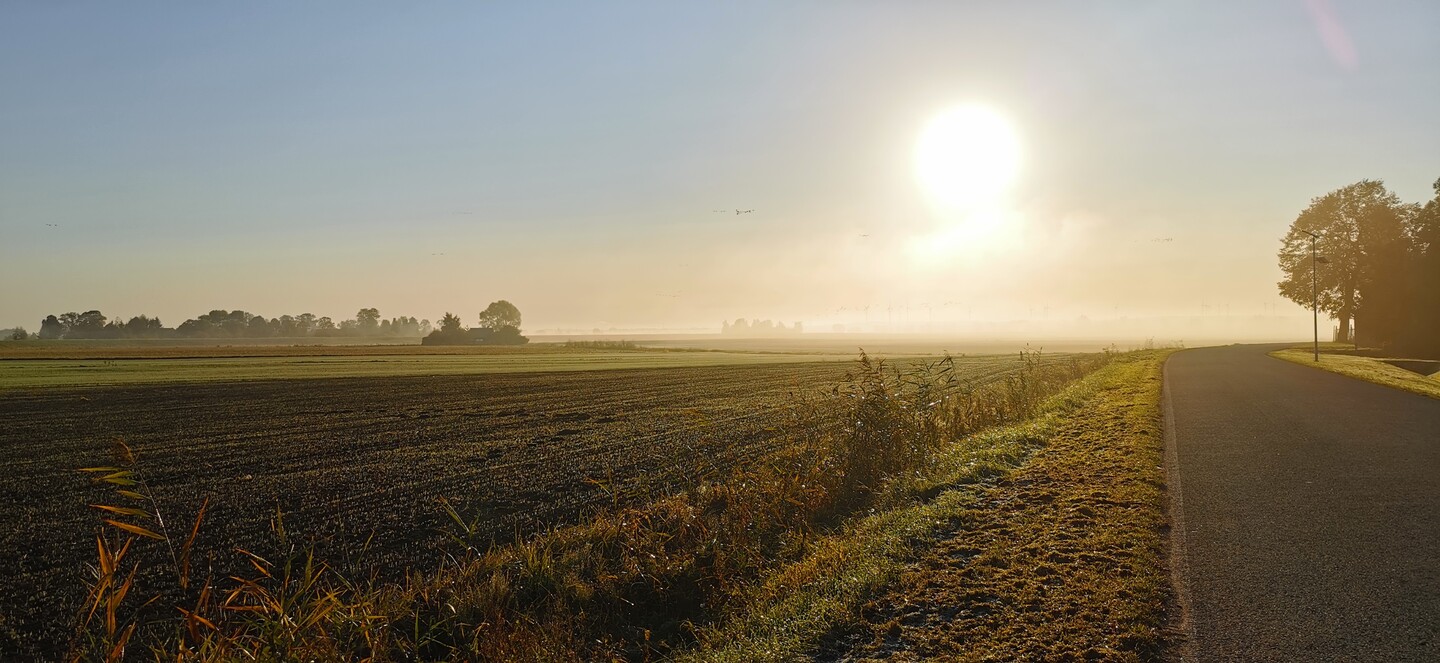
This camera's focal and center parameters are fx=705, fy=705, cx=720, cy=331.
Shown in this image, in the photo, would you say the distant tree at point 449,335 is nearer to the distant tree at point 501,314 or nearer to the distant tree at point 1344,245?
the distant tree at point 501,314

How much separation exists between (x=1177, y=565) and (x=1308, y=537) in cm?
192

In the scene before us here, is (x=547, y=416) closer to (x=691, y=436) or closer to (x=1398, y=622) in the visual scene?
(x=691, y=436)

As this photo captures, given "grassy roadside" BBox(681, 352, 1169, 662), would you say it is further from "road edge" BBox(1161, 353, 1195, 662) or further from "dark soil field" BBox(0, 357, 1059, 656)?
"dark soil field" BBox(0, 357, 1059, 656)

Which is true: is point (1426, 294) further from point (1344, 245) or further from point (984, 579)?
point (984, 579)

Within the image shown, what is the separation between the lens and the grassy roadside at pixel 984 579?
5.13 m

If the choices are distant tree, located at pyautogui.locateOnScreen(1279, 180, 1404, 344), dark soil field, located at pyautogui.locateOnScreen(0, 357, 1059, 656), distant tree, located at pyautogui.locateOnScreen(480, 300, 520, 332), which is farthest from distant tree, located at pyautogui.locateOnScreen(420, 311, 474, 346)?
distant tree, located at pyautogui.locateOnScreen(1279, 180, 1404, 344)

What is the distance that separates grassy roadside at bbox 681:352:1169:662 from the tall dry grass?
81 centimetres

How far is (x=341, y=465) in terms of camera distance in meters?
15.0

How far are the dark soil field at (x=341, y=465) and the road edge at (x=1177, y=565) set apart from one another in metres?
5.85

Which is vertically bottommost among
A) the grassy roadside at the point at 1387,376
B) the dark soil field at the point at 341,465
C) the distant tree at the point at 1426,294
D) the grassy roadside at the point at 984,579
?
the dark soil field at the point at 341,465

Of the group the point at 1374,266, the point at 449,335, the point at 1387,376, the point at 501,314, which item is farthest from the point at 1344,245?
the point at 501,314

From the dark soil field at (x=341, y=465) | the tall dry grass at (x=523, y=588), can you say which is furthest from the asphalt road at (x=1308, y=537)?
the dark soil field at (x=341, y=465)

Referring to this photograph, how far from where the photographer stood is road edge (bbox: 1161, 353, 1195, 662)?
15.6 ft

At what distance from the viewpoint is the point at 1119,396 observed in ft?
66.2
